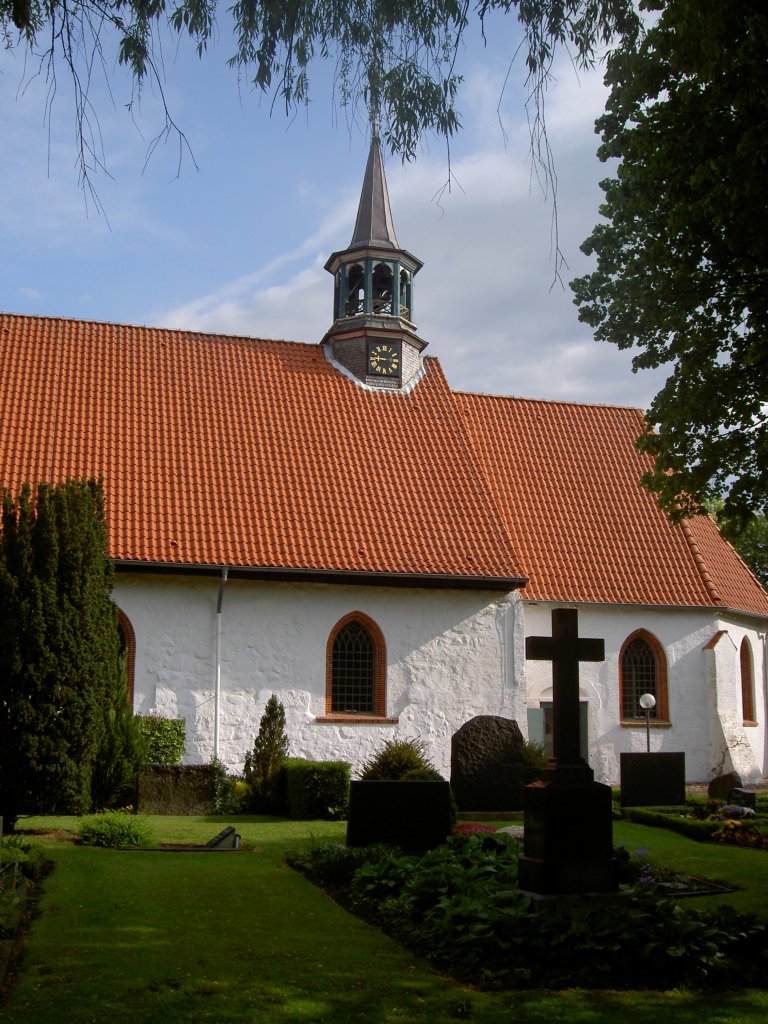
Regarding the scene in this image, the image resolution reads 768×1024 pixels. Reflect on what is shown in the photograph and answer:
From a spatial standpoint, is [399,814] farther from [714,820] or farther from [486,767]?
[714,820]

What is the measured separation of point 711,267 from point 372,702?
1085cm

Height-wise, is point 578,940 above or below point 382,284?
below

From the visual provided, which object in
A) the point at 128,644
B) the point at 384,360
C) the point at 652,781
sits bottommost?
the point at 652,781

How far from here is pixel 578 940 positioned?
6.75 metres

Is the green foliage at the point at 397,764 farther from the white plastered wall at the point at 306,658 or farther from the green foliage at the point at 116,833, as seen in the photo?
the green foliage at the point at 116,833

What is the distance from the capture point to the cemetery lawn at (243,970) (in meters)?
5.61

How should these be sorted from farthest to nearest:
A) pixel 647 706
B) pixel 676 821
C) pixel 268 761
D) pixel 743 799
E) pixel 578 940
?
pixel 647 706
pixel 268 761
pixel 743 799
pixel 676 821
pixel 578 940

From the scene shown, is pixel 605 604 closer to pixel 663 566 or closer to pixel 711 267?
pixel 663 566

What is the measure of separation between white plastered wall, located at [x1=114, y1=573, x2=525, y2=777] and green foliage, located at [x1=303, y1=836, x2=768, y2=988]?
1024 cm

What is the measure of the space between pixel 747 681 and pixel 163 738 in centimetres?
1311

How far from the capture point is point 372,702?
19.1m

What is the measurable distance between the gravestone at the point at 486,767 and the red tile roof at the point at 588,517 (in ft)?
19.0

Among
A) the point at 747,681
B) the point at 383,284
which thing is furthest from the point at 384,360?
the point at 747,681

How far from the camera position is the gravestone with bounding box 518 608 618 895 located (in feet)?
25.4
